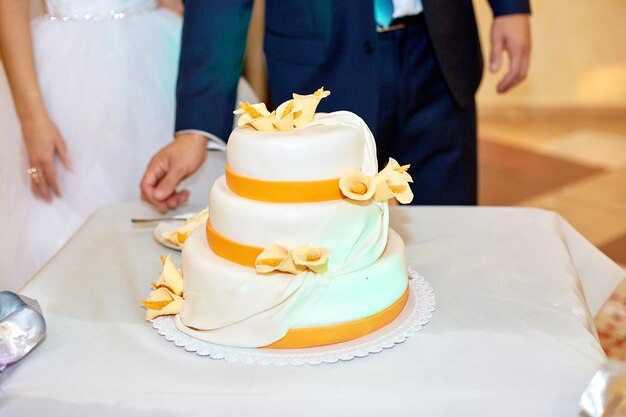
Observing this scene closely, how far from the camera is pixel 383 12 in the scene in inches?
66.4

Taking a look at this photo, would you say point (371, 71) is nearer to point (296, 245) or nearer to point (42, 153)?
point (42, 153)

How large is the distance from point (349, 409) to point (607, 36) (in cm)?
514

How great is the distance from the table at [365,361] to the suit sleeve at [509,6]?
820 millimetres

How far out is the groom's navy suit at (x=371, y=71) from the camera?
1.62 meters

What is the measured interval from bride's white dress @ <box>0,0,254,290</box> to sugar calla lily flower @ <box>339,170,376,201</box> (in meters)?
1.00

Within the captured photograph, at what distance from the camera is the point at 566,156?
4371 millimetres

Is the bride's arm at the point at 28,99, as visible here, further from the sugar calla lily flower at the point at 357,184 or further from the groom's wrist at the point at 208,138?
the sugar calla lily flower at the point at 357,184

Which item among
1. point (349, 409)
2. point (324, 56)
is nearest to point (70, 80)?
point (324, 56)

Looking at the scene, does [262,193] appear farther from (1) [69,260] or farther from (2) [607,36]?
(2) [607,36]

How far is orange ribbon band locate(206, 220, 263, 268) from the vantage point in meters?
0.91

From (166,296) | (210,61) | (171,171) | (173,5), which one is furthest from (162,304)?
(173,5)

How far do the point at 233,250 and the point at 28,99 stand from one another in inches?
41.4

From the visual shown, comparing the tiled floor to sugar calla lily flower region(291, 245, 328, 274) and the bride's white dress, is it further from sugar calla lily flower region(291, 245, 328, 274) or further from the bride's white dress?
sugar calla lily flower region(291, 245, 328, 274)

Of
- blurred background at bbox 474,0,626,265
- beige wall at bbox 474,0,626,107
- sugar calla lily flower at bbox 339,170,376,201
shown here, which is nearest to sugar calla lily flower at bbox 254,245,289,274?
sugar calla lily flower at bbox 339,170,376,201
